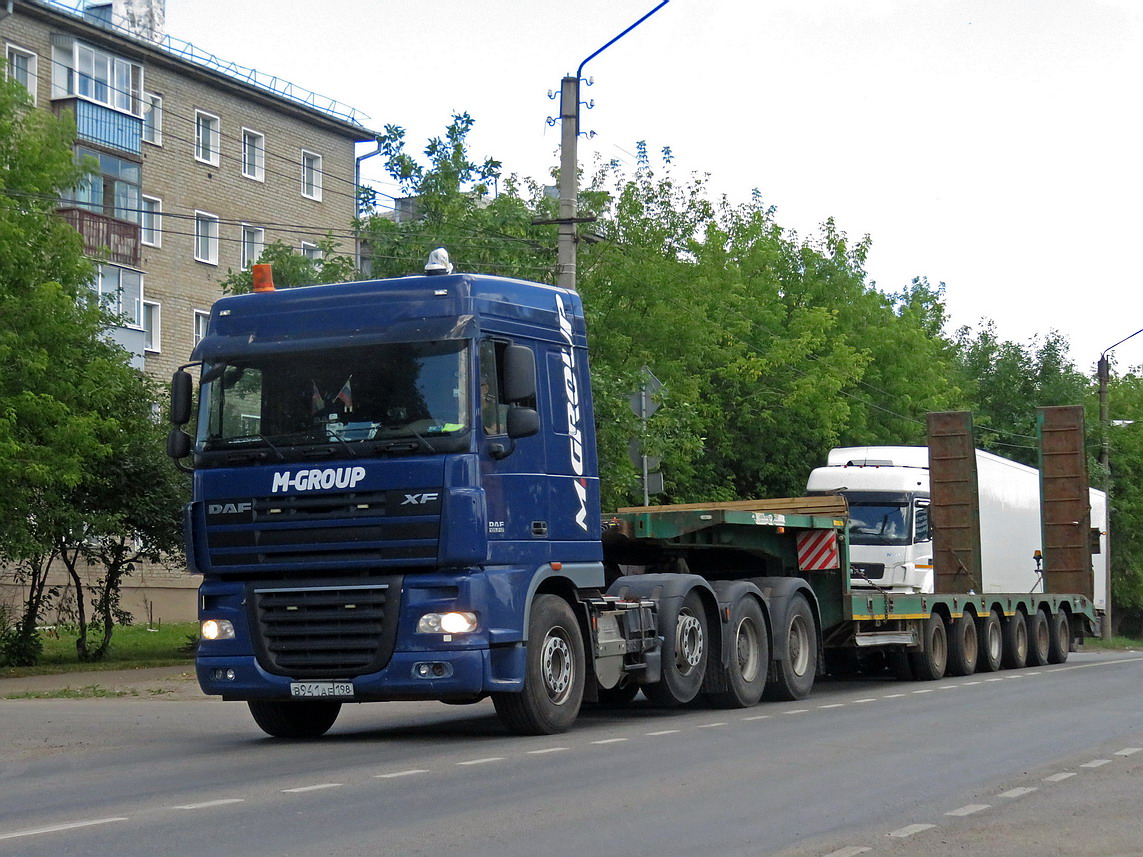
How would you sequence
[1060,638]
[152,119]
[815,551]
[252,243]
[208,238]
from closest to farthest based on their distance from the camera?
[815,551]
[1060,638]
[152,119]
[208,238]
[252,243]

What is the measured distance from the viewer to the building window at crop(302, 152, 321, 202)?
53.7 metres

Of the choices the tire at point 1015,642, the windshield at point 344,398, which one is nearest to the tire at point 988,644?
the tire at point 1015,642

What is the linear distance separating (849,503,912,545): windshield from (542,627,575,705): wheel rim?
1432 cm

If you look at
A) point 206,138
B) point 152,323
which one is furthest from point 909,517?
point 206,138

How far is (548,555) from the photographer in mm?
13430

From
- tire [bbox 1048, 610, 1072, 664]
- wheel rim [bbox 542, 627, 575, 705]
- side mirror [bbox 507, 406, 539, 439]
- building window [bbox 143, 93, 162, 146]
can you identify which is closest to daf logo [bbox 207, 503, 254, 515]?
side mirror [bbox 507, 406, 539, 439]

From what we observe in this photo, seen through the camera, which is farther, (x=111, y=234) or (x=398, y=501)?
(x=111, y=234)

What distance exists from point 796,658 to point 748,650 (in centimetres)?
121

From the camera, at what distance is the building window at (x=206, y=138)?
4919 centimetres

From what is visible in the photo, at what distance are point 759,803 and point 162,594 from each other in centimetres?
4029

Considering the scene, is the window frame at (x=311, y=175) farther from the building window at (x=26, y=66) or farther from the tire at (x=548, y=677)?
the tire at (x=548, y=677)

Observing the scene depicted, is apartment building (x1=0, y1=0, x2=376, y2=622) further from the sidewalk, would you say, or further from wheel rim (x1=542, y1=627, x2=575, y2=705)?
wheel rim (x1=542, y1=627, x2=575, y2=705)

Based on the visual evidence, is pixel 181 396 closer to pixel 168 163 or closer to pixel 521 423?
pixel 521 423

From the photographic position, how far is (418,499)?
12477 millimetres
